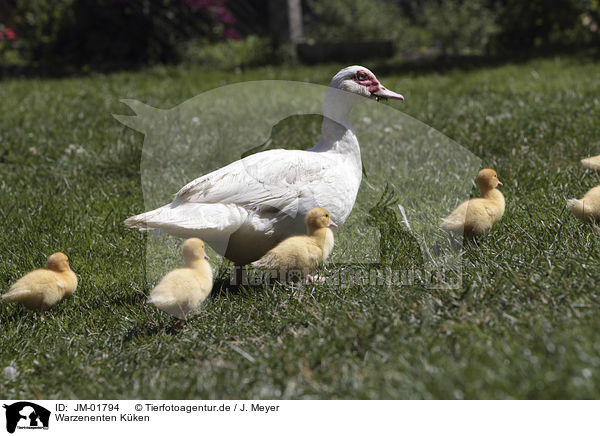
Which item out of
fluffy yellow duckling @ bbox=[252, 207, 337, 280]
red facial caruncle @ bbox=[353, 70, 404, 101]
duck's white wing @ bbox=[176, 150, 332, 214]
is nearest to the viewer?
fluffy yellow duckling @ bbox=[252, 207, 337, 280]

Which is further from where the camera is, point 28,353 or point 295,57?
point 295,57

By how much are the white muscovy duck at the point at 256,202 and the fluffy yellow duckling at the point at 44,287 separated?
53 centimetres

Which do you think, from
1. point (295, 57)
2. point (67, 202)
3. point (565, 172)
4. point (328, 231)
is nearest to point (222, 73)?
point (295, 57)

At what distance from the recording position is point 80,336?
315 centimetres

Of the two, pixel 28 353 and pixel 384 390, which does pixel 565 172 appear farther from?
pixel 28 353

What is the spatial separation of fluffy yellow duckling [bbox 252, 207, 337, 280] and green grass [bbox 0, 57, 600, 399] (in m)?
0.18

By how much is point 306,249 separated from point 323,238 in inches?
4.8

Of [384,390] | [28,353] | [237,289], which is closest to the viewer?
[384,390]

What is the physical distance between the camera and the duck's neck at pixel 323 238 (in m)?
3.24

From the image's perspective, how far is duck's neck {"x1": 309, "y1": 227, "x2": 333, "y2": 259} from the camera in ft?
10.6

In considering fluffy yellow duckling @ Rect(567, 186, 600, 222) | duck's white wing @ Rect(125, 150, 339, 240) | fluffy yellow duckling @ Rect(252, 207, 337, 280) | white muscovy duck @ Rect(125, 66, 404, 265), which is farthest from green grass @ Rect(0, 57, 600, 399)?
duck's white wing @ Rect(125, 150, 339, 240)
